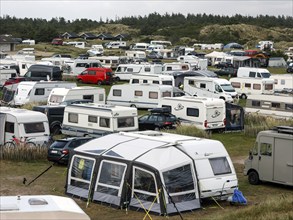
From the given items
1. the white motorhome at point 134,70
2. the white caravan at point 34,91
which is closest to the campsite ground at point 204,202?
the white caravan at point 34,91

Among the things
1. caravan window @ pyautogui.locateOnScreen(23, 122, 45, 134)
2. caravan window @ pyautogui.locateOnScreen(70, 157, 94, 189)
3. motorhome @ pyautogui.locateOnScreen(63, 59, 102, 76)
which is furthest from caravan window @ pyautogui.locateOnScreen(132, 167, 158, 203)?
motorhome @ pyautogui.locateOnScreen(63, 59, 102, 76)

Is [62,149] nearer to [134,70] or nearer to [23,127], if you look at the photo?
[23,127]

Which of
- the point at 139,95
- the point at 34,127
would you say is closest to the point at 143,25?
the point at 139,95

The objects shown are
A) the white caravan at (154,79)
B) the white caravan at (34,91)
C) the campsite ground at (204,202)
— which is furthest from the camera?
the white caravan at (154,79)

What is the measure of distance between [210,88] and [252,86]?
14.2 feet

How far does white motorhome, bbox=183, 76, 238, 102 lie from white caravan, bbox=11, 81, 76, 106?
8.36 meters

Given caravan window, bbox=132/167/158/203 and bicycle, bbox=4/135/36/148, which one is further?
bicycle, bbox=4/135/36/148

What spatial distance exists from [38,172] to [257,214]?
8.88 m

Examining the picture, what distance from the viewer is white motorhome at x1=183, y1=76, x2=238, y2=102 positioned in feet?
A: 125

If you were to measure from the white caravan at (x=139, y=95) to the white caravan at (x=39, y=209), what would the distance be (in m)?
25.5

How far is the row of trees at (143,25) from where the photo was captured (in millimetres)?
104625

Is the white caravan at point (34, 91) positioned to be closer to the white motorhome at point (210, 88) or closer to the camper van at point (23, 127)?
the white motorhome at point (210, 88)

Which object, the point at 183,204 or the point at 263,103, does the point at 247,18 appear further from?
the point at 183,204

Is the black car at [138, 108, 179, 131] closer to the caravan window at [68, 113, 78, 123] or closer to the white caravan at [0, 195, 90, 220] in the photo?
the caravan window at [68, 113, 78, 123]
